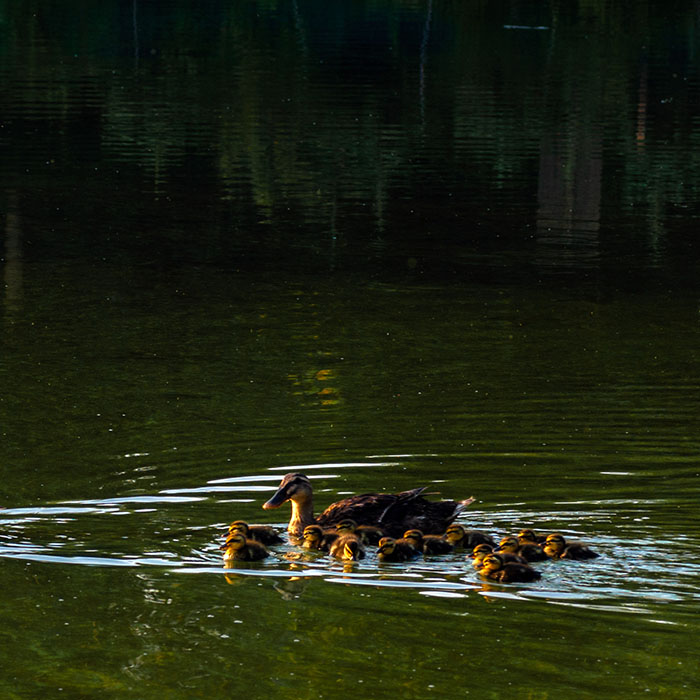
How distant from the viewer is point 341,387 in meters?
14.1

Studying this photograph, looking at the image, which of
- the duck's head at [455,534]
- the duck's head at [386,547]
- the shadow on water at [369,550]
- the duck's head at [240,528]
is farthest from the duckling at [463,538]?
the duck's head at [240,528]

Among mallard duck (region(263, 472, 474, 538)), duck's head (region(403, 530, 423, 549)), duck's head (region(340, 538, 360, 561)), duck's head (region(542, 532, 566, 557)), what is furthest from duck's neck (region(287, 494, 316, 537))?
duck's head (region(542, 532, 566, 557))

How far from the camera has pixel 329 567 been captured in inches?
384

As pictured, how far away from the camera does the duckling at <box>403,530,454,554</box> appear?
9.88 meters

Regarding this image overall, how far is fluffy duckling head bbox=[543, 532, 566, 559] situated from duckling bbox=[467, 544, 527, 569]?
21 cm

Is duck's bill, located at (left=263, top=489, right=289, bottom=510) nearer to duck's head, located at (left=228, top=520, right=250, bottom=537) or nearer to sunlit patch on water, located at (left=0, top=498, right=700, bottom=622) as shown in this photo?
sunlit patch on water, located at (left=0, top=498, right=700, bottom=622)

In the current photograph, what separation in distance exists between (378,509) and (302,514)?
509 millimetres

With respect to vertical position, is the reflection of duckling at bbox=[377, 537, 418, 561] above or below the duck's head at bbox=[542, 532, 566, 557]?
below

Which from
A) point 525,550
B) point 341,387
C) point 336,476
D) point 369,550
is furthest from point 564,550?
point 341,387

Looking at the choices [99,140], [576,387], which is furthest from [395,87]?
[576,387]

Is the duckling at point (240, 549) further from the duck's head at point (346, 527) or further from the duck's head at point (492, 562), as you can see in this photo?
the duck's head at point (492, 562)

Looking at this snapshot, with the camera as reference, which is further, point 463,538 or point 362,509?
point 362,509

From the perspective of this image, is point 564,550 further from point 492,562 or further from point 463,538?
point 463,538

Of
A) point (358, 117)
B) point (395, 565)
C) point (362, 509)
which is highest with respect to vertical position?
point (358, 117)
